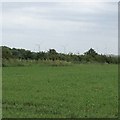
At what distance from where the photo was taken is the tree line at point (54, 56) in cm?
6478

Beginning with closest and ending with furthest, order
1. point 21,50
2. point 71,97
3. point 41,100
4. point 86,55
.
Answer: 1. point 41,100
2. point 71,97
3. point 21,50
4. point 86,55

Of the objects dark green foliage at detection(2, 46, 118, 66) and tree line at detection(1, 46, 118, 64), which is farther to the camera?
tree line at detection(1, 46, 118, 64)

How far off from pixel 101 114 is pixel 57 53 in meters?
63.3

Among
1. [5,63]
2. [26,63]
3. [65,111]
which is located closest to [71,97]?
[65,111]

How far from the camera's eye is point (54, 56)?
7188 centimetres

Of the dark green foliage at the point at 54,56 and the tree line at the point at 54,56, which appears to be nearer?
the dark green foliage at the point at 54,56

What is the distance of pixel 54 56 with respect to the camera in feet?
236

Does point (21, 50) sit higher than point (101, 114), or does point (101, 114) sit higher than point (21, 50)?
point (21, 50)

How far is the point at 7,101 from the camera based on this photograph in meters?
14.5

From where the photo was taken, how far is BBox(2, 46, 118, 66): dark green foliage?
6444cm

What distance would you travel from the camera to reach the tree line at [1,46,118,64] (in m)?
64.8

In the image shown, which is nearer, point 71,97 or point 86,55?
point 71,97

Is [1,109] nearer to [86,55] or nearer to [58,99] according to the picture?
[58,99]

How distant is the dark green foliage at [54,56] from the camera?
64438mm
